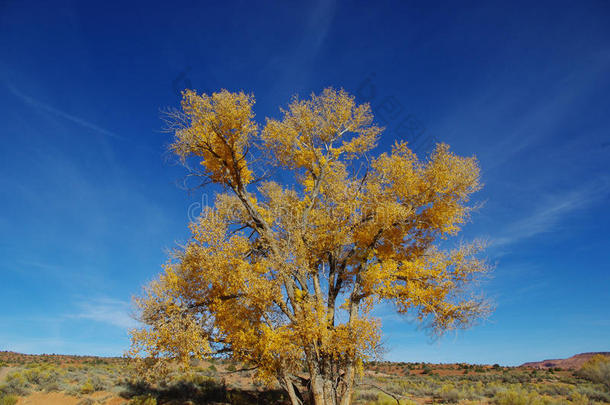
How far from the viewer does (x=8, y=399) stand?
13766 millimetres

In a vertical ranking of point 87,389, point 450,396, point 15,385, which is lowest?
point 450,396

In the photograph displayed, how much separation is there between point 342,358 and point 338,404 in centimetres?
163

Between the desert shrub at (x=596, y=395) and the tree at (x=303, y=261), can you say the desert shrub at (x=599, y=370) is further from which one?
the tree at (x=303, y=261)

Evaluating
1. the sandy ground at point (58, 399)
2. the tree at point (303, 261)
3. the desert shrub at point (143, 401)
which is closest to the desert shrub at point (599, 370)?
the tree at point (303, 261)

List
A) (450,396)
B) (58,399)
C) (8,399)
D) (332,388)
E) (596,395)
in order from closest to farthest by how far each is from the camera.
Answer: (332,388)
(8,399)
(58,399)
(596,395)
(450,396)

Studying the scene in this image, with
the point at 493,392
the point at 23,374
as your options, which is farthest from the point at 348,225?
the point at 23,374

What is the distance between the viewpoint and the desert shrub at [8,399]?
1356cm

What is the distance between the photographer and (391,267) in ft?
38.6

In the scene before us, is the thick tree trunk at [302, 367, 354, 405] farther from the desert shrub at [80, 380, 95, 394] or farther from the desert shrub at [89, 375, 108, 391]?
the desert shrub at [89, 375, 108, 391]

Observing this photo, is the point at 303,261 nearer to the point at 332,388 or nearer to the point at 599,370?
the point at 332,388

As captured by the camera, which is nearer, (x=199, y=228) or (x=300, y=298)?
(x=199, y=228)

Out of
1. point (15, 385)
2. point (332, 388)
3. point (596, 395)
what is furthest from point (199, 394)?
point (596, 395)

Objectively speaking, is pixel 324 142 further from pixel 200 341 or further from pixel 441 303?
pixel 200 341

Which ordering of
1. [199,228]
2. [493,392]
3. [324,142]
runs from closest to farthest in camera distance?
[199,228] < [324,142] < [493,392]
